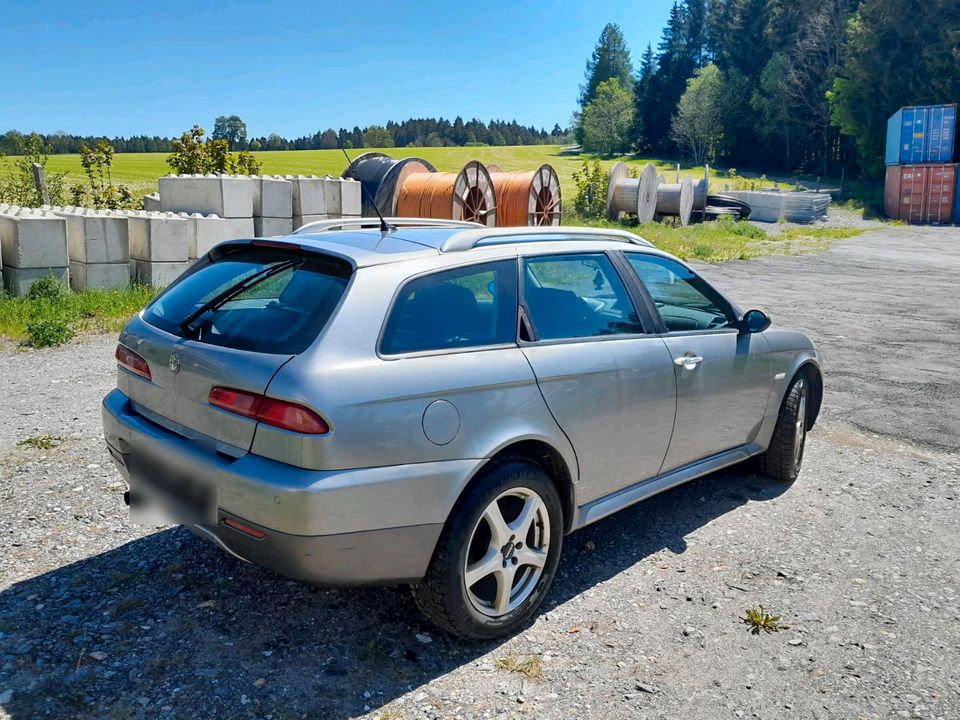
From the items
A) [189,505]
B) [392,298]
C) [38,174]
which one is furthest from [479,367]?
[38,174]

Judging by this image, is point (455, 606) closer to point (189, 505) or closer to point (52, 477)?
point (189, 505)

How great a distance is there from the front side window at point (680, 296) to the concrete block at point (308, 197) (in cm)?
1049

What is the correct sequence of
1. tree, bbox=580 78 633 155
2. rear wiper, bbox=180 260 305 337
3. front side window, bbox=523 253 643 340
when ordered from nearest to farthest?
1. rear wiper, bbox=180 260 305 337
2. front side window, bbox=523 253 643 340
3. tree, bbox=580 78 633 155

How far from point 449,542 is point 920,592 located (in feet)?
8.04

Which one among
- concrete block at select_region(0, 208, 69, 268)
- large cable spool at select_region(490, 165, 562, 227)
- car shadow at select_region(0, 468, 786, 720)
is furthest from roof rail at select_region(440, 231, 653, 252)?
large cable spool at select_region(490, 165, 562, 227)

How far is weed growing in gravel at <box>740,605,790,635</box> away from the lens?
3.71 meters

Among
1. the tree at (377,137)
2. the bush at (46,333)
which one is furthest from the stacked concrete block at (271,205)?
the tree at (377,137)

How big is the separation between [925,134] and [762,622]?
4744cm

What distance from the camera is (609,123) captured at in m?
92.0

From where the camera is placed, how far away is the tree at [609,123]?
9200 centimetres

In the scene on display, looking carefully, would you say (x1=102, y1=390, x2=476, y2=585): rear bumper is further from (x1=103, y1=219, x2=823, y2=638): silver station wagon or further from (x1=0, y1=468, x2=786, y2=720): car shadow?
(x1=0, y1=468, x2=786, y2=720): car shadow

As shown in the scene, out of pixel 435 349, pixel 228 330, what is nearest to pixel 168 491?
pixel 228 330

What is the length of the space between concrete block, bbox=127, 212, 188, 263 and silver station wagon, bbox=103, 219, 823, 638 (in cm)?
791

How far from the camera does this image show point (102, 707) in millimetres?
3014
